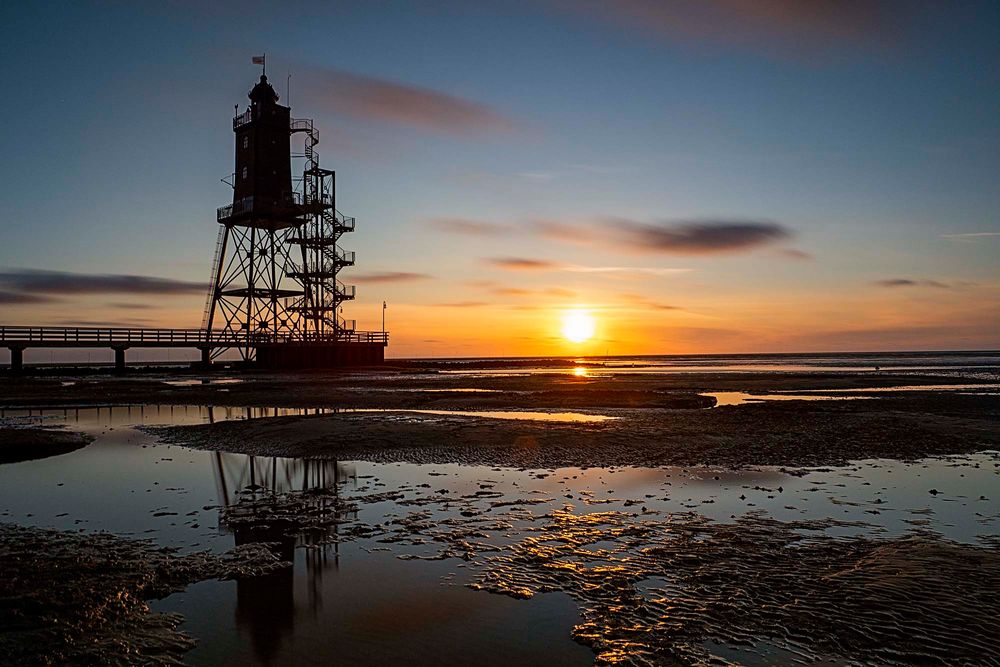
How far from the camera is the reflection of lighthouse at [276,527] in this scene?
7.13 metres

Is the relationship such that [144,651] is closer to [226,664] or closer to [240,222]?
[226,664]

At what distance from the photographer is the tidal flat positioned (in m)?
6.54

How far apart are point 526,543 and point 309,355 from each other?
218 ft

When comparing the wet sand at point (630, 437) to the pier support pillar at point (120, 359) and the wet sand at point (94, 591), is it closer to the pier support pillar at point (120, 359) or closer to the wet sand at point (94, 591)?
the wet sand at point (94, 591)

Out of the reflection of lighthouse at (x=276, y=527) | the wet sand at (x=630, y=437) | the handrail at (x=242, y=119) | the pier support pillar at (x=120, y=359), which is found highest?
the handrail at (x=242, y=119)

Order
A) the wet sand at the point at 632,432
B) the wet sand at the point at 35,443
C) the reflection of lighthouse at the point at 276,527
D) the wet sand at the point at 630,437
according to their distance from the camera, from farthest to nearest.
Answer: the wet sand at the point at 35,443 → the wet sand at the point at 632,432 → the wet sand at the point at 630,437 → the reflection of lighthouse at the point at 276,527

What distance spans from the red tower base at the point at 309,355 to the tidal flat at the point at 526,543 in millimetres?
49949

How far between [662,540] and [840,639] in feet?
11.3

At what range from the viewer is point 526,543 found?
9727 mm

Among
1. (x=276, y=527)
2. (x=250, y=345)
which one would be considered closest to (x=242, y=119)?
(x=250, y=345)

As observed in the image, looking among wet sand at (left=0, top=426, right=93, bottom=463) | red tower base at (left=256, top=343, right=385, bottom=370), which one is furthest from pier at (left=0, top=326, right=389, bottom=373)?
wet sand at (left=0, top=426, right=93, bottom=463)

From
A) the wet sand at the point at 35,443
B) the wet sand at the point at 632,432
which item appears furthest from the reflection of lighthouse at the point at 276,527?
the wet sand at the point at 35,443

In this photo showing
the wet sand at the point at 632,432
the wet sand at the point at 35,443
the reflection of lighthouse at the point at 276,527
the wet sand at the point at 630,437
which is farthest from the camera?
the wet sand at the point at 35,443

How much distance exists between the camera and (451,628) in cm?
686
